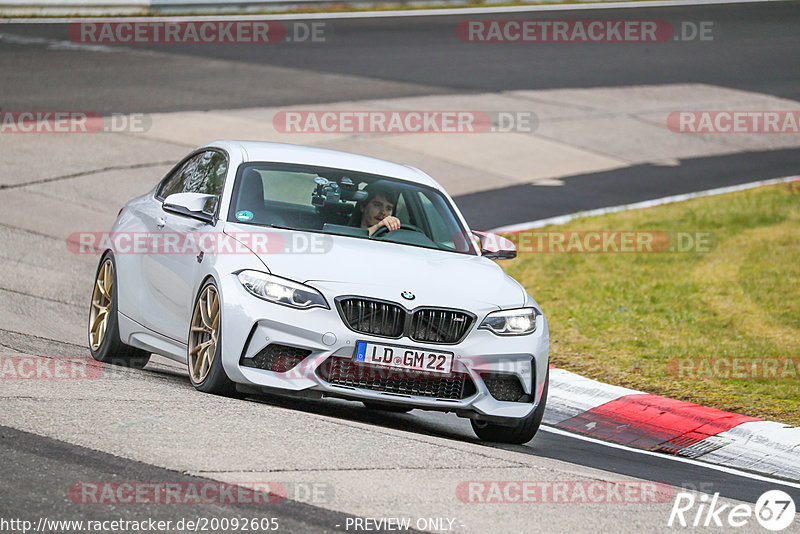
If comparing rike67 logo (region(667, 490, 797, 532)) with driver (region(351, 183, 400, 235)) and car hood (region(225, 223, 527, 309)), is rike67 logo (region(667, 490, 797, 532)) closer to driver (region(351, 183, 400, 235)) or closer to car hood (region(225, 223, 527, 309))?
car hood (region(225, 223, 527, 309))

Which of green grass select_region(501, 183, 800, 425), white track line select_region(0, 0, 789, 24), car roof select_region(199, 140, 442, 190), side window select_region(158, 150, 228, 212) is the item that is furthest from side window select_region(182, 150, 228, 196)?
white track line select_region(0, 0, 789, 24)

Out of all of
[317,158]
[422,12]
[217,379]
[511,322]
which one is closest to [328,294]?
[217,379]

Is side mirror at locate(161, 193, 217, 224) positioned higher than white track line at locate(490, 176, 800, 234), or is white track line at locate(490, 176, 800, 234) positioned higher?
side mirror at locate(161, 193, 217, 224)

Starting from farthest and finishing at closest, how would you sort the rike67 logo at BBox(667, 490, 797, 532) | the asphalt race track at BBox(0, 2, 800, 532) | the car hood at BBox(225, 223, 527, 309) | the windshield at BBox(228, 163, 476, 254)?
the windshield at BBox(228, 163, 476, 254) < the car hood at BBox(225, 223, 527, 309) < the rike67 logo at BBox(667, 490, 797, 532) < the asphalt race track at BBox(0, 2, 800, 532)

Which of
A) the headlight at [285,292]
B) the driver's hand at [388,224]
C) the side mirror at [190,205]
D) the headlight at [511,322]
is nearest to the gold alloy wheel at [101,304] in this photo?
the side mirror at [190,205]

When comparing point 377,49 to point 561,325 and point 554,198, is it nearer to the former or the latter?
point 554,198

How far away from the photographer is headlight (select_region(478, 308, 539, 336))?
25.3 ft

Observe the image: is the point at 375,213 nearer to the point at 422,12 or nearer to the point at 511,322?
the point at 511,322

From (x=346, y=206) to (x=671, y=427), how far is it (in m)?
2.77

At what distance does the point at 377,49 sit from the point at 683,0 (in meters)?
13.0

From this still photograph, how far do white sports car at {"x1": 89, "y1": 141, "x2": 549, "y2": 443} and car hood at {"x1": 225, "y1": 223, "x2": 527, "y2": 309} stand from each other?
0.01 meters

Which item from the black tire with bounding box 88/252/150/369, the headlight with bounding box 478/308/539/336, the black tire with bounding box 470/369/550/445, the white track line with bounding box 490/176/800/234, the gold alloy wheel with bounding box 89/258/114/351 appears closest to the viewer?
the headlight with bounding box 478/308/539/336

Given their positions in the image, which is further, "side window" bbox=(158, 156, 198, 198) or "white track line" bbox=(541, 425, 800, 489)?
"side window" bbox=(158, 156, 198, 198)

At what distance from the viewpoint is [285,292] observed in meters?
7.47
